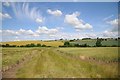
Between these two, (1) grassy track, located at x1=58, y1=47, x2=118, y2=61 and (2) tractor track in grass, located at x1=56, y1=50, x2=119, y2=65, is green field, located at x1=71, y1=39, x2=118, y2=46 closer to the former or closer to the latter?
(1) grassy track, located at x1=58, y1=47, x2=118, y2=61

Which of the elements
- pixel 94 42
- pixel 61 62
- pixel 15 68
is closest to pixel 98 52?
pixel 94 42

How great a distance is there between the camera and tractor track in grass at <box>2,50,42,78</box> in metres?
13.8

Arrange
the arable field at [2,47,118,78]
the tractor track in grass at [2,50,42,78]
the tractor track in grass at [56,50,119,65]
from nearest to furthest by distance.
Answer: the arable field at [2,47,118,78] < the tractor track in grass at [2,50,42,78] < the tractor track in grass at [56,50,119,65]

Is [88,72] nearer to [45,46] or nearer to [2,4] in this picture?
[45,46]

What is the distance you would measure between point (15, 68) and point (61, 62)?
2.92m

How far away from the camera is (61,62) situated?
1561cm

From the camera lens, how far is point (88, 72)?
44.2 ft

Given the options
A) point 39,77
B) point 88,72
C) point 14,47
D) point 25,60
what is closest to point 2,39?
point 14,47

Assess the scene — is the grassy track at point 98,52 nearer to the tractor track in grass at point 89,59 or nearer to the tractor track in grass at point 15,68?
the tractor track in grass at point 89,59

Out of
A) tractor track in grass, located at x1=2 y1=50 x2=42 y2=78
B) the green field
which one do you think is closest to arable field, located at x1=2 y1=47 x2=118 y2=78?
tractor track in grass, located at x1=2 y1=50 x2=42 y2=78

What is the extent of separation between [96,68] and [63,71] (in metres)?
1.92

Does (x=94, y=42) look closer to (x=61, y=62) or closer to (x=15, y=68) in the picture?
(x=61, y=62)

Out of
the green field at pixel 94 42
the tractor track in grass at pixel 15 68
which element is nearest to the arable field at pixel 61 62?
the tractor track in grass at pixel 15 68

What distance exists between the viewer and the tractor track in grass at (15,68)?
13.8 meters
